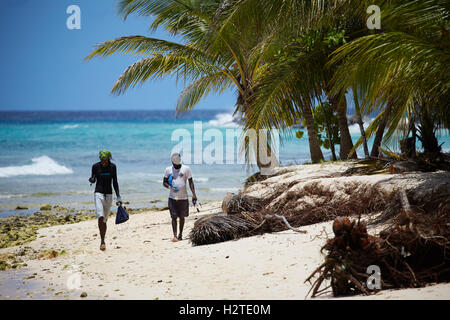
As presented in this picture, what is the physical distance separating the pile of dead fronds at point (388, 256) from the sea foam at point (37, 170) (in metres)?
22.3

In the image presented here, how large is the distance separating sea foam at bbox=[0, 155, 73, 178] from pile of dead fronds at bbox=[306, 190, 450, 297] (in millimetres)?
22270

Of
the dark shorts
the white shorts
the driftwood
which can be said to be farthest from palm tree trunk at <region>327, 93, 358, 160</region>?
the white shorts

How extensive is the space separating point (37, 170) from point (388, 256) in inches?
930

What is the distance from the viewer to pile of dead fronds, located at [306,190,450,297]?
4.66m

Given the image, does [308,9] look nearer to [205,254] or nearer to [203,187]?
[205,254]

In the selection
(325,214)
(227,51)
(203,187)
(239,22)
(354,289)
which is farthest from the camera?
(203,187)

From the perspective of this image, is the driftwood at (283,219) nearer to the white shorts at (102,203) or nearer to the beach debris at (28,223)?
the white shorts at (102,203)

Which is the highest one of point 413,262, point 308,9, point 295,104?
point 308,9

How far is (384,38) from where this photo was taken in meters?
6.76

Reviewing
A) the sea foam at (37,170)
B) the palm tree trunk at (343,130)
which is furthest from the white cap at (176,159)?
the sea foam at (37,170)

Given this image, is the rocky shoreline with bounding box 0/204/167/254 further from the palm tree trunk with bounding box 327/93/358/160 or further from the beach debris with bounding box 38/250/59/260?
the palm tree trunk with bounding box 327/93/358/160

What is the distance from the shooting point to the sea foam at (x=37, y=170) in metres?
25.0
